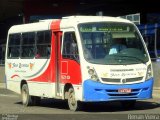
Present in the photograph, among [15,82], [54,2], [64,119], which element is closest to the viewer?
[64,119]

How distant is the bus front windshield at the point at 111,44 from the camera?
15.4m

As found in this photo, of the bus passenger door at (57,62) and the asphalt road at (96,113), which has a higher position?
the bus passenger door at (57,62)

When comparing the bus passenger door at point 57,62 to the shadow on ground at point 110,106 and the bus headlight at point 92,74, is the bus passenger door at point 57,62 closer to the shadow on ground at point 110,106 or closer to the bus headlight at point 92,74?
the shadow on ground at point 110,106

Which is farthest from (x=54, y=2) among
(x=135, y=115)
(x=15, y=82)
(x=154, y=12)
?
(x=135, y=115)

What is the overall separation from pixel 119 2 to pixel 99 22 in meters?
34.6

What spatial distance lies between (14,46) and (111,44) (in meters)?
5.66

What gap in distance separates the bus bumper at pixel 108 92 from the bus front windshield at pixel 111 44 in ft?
2.15

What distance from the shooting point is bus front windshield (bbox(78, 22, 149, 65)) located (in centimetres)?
1536

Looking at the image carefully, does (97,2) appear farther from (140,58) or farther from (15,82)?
(140,58)

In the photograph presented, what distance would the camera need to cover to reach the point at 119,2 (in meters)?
50.2

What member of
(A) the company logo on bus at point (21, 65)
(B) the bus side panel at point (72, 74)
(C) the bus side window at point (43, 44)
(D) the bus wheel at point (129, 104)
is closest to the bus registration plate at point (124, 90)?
(B) the bus side panel at point (72, 74)

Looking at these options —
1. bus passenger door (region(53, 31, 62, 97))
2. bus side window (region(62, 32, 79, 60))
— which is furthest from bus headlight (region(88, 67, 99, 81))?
bus passenger door (region(53, 31, 62, 97))

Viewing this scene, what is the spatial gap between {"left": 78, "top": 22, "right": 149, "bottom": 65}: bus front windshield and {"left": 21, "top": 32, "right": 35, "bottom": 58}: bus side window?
328 cm

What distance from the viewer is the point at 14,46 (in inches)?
801
